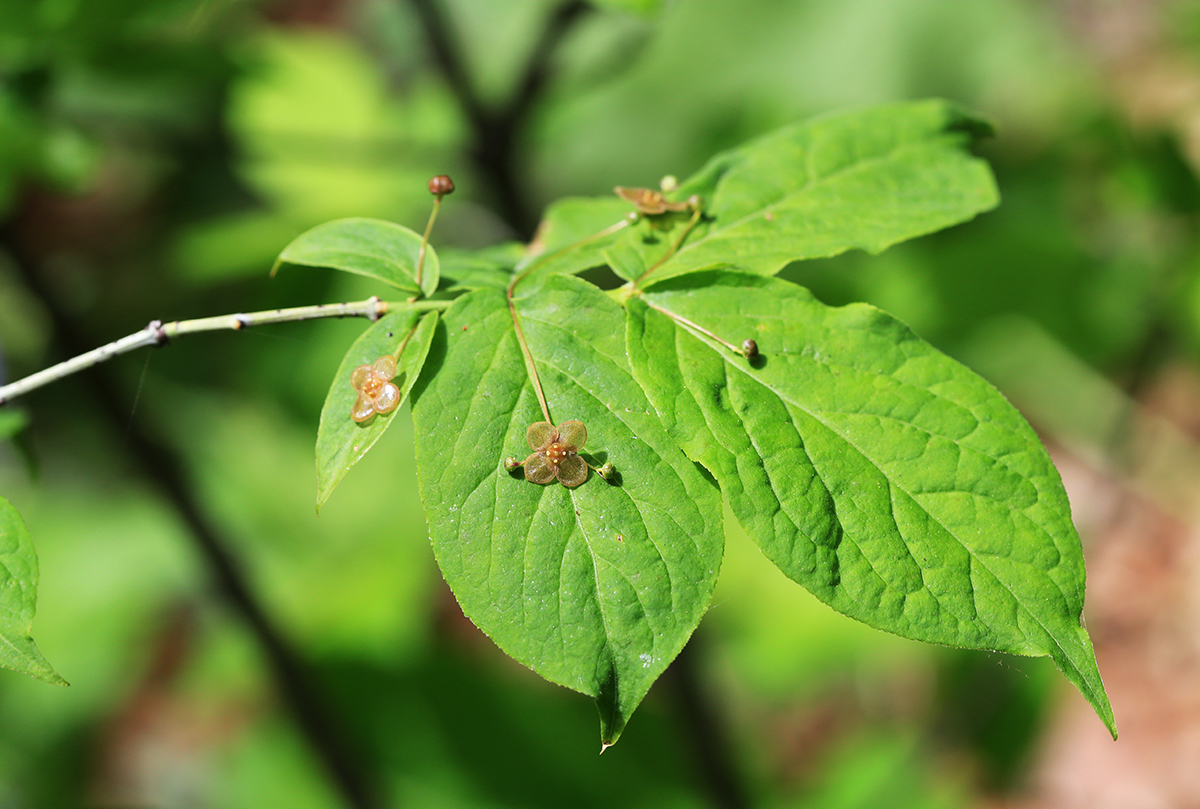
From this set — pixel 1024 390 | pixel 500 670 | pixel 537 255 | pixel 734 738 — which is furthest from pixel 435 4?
pixel 1024 390

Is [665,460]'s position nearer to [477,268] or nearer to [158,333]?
[477,268]

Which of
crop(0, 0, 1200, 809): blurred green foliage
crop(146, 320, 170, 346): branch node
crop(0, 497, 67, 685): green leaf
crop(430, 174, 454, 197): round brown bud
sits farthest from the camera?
crop(0, 0, 1200, 809): blurred green foliage

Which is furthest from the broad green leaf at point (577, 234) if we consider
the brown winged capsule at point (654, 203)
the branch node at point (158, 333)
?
the branch node at point (158, 333)

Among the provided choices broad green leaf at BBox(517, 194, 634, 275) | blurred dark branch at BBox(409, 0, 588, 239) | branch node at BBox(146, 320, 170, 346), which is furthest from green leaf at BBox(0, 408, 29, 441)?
blurred dark branch at BBox(409, 0, 588, 239)

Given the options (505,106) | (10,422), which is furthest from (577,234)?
(505,106)

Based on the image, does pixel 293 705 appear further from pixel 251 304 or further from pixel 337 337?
pixel 251 304

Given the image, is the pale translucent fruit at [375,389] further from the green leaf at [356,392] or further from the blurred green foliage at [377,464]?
the blurred green foliage at [377,464]

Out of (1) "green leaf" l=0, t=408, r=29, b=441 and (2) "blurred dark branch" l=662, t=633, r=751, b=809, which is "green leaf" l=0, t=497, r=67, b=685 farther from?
(2) "blurred dark branch" l=662, t=633, r=751, b=809
